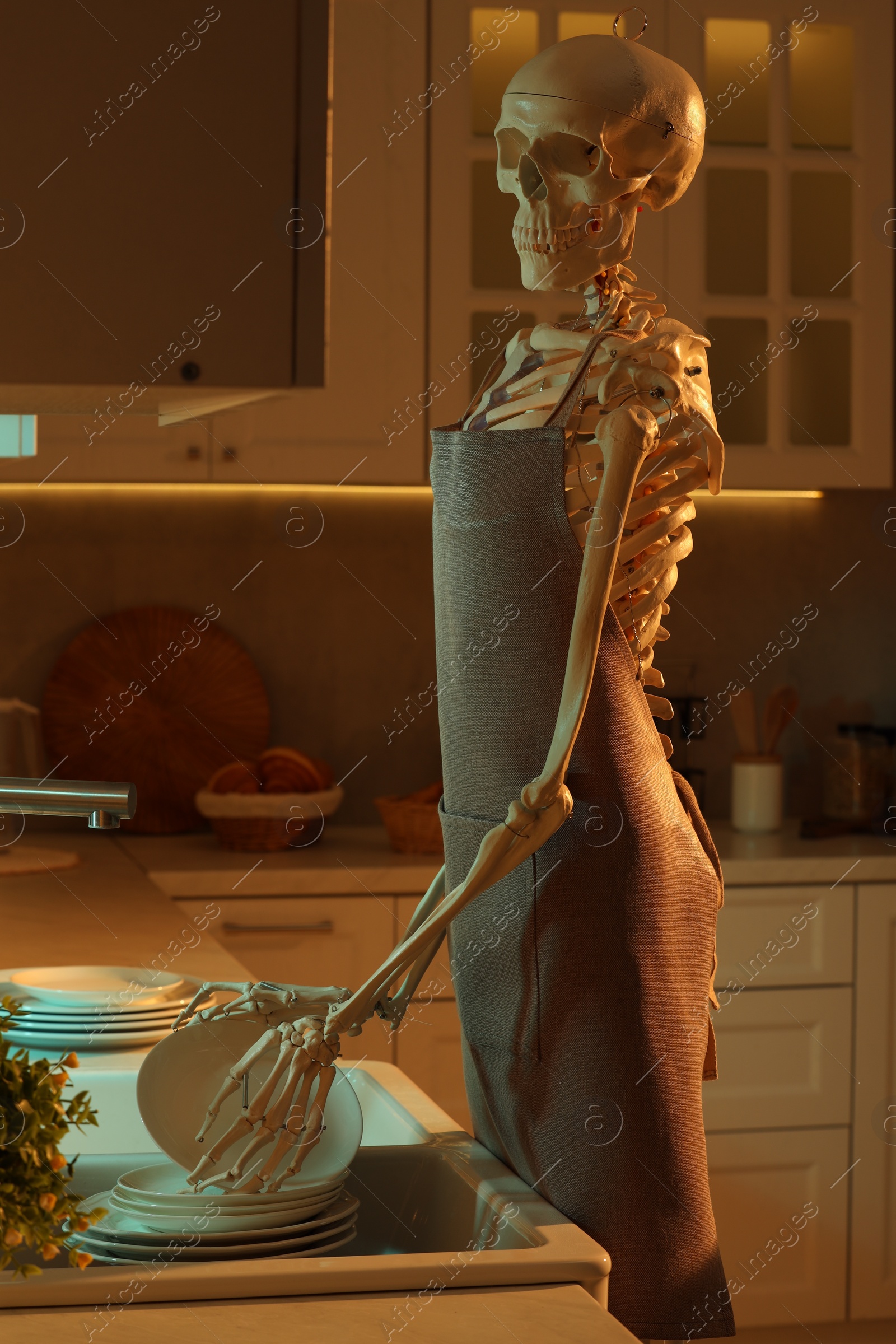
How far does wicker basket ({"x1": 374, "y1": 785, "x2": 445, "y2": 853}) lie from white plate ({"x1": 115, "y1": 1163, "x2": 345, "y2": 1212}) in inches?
63.4

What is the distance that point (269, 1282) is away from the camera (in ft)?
2.29

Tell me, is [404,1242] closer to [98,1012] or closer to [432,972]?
[98,1012]

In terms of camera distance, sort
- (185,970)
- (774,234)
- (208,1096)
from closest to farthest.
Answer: (208,1096) → (185,970) → (774,234)

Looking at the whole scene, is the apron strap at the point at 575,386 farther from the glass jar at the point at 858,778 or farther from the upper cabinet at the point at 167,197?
the glass jar at the point at 858,778

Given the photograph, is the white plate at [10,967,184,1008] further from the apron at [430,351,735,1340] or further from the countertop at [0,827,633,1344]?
the apron at [430,351,735,1340]

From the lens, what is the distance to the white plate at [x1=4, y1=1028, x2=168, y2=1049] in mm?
1224

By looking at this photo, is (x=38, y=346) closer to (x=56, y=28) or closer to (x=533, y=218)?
(x=56, y=28)

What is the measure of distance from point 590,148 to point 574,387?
0.21 meters

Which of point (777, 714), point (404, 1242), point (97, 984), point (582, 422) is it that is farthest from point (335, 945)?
point (582, 422)

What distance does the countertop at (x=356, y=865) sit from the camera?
7.93ft

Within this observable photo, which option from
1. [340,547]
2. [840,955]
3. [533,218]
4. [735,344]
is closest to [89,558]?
[340,547]

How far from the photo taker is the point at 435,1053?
8.12 ft

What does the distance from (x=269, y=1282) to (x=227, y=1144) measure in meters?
0.11

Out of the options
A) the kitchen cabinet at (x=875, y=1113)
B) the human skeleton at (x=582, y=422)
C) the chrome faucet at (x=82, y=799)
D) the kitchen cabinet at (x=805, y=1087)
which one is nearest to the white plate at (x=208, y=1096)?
the human skeleton at (x=582, y=422)
